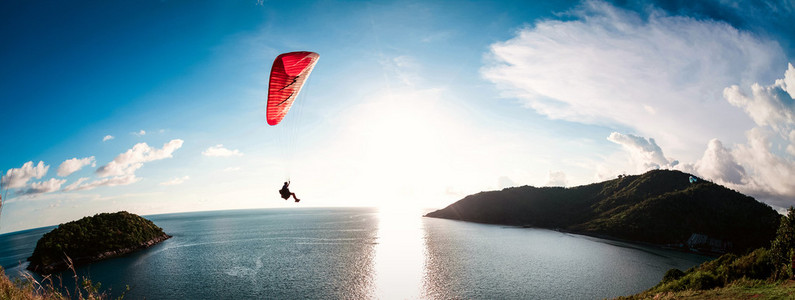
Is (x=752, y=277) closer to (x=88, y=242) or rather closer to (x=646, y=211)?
(x=646, y=211)

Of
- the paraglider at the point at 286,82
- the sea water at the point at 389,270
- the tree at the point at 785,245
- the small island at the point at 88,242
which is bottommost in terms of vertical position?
the sea water at the point at 389,270

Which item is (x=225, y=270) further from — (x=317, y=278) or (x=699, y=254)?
(x=699, y=254)

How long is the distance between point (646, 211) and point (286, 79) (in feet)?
379

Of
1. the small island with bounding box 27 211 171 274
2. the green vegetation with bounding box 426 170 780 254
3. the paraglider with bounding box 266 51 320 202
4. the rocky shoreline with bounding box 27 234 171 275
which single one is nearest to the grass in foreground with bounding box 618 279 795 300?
the paraglider with bounding box 266 51 320 202

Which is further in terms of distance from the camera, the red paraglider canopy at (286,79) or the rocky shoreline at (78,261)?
the rocky shoreline at (78,261)

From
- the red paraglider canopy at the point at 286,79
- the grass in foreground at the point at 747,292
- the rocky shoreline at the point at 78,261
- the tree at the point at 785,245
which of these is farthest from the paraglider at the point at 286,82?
the rocky shoreline at the point at 78,261

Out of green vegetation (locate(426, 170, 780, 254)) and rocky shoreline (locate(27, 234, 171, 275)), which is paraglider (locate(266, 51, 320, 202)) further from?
green vegetation (locate(426, 170, 780, 254))

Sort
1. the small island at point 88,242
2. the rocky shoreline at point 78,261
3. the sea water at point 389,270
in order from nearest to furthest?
the sea water at point 389,270 → the rocky shoreline at point 78,261 → the small island at point 88,242

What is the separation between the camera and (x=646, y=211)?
9331 cm

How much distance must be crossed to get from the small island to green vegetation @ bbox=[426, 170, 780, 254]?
12774 cm

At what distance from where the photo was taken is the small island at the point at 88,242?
6050 cm

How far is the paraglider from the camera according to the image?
1595 centimetres

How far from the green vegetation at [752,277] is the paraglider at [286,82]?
2828 centimetres

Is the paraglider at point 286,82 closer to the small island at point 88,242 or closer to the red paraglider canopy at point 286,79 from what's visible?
the red paraglider canopy at point 286,79
